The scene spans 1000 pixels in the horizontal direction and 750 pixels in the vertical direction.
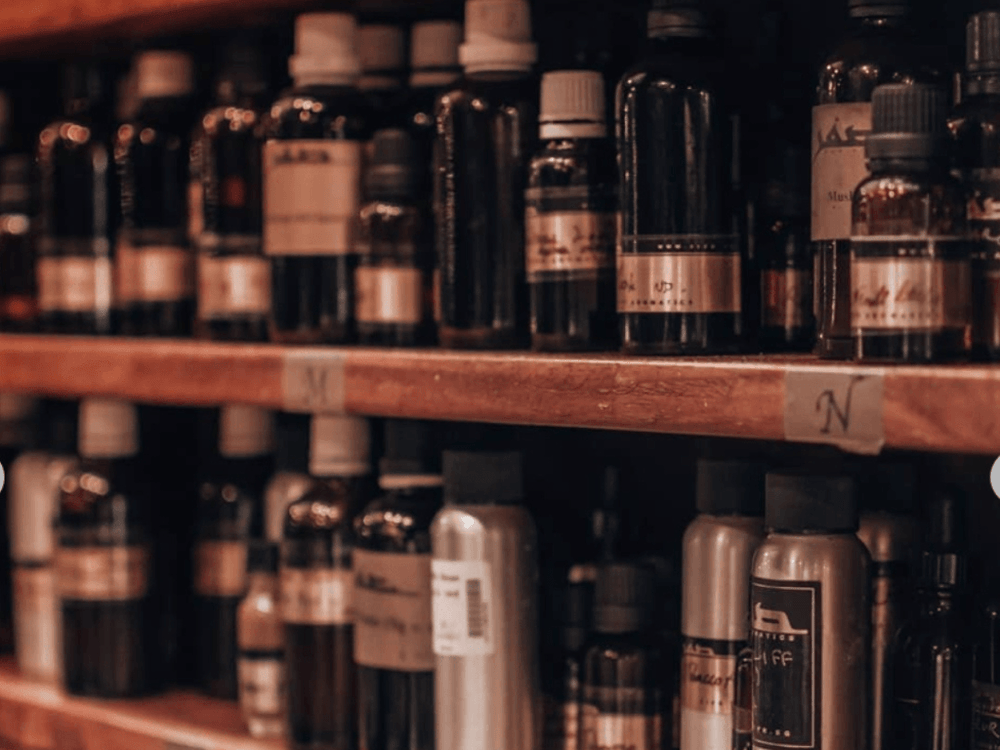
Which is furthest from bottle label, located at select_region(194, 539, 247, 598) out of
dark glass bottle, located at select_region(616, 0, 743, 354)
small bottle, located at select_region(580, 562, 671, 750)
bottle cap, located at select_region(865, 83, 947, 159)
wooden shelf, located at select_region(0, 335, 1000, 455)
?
bottle cap, located at select_region(865, 83, 947, 159)

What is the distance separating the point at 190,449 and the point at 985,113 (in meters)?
1.14

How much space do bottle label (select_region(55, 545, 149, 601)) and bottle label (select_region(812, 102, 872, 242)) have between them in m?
0.85

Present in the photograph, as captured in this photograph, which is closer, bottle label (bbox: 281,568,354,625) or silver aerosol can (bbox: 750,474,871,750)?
silver aerosol can (bbox: 750,474,871,750)

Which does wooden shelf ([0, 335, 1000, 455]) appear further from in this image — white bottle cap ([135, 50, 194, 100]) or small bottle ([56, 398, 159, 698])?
white bottle cap ([135, 50, 194, 100])

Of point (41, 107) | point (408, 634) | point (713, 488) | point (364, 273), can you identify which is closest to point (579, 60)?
point (364, 273)

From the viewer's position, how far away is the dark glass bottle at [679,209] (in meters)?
1.28

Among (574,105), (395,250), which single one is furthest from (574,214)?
(395,250)

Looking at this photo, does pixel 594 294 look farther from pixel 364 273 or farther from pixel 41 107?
pixel 41 107

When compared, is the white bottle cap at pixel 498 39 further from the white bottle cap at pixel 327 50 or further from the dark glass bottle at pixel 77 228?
the dark glass bottle at pixel 77 228

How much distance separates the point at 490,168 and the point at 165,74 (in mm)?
508

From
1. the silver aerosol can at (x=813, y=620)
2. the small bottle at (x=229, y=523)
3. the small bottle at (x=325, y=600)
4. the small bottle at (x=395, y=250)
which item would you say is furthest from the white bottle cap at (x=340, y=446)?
the silver aerosol can at (x=813, y=620)

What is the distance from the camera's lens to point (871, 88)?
1.20m

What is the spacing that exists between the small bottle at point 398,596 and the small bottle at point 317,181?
143mm

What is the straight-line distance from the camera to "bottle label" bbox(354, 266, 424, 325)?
1.51 meters
